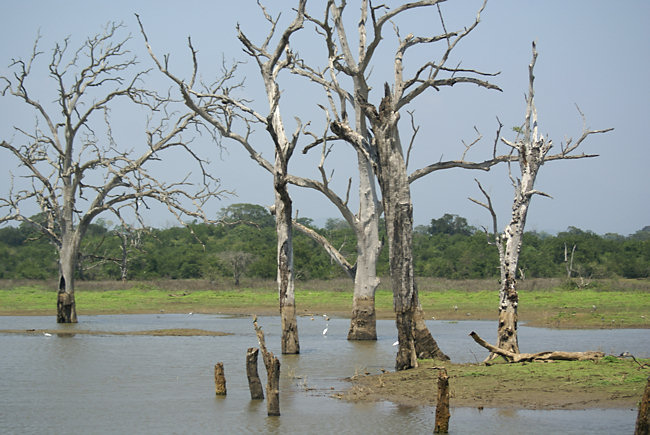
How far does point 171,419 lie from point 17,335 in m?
13.8

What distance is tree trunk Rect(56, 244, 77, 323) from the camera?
26.3 meters

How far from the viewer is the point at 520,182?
14.1 metres

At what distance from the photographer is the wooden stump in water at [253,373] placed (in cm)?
1189

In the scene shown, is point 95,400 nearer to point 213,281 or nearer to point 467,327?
point 467,327

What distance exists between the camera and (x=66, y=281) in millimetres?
26328

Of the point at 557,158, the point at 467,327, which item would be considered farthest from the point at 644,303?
the point at 557,158

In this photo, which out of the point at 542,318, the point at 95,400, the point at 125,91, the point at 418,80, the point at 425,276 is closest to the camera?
the point at 95,400

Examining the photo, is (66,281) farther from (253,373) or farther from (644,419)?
(644,419)

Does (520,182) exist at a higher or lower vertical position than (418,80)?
lower

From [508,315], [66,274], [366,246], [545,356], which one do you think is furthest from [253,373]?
[66,274]

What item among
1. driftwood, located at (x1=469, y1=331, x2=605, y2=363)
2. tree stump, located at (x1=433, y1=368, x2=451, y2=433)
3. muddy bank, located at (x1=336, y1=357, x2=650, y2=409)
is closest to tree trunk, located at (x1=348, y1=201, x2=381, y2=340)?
muddy bank, located at (x1=336, y1=357, x2=650, y2=409)

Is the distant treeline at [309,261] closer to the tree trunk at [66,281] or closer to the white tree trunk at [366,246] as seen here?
the tree trunk at [66,281]

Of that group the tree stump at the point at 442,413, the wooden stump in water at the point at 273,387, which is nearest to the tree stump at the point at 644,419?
the tree stump at the point at 442,413

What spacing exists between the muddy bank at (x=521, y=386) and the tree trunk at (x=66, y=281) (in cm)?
1511
